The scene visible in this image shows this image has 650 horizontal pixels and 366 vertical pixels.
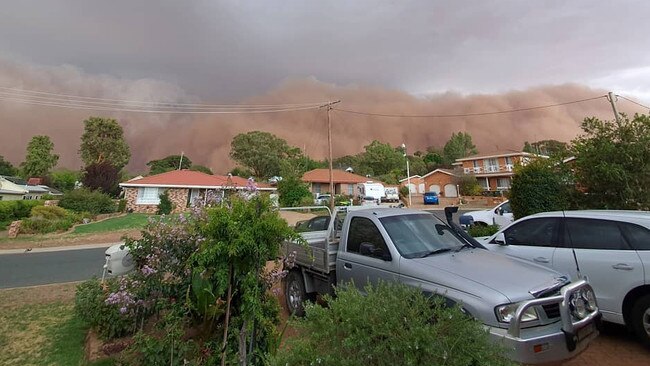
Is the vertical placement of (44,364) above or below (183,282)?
below

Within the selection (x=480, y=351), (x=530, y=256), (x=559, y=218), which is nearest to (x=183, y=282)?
(x=480, y=351)

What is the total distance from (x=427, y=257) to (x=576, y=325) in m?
1.59

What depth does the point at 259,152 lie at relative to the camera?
5847 cm

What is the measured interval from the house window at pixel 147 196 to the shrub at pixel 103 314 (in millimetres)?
30727

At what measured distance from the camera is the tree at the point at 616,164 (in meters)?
8.37

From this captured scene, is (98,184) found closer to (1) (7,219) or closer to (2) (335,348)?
(1) (7,219)

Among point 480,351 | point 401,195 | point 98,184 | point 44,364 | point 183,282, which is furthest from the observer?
point 401,195

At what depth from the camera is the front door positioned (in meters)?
4.34

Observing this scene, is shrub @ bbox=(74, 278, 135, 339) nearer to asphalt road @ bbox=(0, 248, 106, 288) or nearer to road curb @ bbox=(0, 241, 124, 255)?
asphalt road @ bbox=(0, 248, 106, 288)

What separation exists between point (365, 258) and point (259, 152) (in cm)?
5554

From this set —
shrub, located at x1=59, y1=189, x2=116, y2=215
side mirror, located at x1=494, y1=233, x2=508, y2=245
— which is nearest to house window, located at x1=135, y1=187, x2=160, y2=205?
shrub, located at x1=59, y1=189, x2=116, y2=215

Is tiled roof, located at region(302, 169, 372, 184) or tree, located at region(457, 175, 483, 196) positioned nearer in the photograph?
tree, located at region(457, 175, 483, 196)

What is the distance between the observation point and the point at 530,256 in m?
5.46

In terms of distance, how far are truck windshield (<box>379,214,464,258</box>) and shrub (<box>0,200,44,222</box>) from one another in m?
30.4
